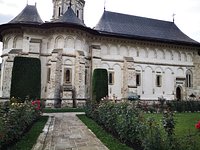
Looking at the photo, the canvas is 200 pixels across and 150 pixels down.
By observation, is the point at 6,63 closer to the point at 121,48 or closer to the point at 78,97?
the point at 78,97

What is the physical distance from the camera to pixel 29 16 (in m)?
20.8

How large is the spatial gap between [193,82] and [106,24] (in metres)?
13.3

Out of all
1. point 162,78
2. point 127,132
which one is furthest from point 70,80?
point 127,132

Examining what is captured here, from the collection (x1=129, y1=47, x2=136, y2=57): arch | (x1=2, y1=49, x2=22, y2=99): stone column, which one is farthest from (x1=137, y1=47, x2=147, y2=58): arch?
(x1=2, y1=49, x2=22, y2=99): stone column

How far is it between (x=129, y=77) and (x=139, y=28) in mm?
7191

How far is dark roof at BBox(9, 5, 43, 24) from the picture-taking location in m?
19.8

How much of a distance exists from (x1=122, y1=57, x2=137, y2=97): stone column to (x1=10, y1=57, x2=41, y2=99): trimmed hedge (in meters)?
10.7

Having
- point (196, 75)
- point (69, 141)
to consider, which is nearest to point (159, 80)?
point (196, 75)

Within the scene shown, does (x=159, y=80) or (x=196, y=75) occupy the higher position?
(x=196, y=75)

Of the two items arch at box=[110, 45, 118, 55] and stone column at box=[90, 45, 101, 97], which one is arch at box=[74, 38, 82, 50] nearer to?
stone column at box=[90, 45, 101, 97]

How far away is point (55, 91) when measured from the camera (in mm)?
17750

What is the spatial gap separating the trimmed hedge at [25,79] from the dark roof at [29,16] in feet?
26.1

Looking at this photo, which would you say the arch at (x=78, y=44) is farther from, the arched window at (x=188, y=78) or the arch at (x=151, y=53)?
the arched window at (x=188, y=78)

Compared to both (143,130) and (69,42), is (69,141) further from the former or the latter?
(69,42)
